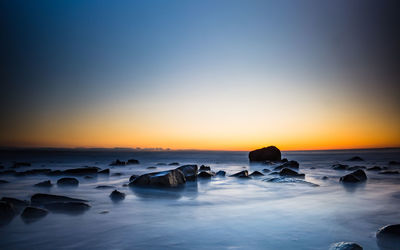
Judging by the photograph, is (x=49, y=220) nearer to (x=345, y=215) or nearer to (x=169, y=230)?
(x=169, y=230)

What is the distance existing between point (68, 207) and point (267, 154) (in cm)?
1922

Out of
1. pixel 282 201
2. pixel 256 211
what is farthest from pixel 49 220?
pixel 282 201

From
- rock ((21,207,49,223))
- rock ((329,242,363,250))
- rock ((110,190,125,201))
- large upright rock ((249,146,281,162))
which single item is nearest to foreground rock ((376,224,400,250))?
rock ((329,242,363,250))

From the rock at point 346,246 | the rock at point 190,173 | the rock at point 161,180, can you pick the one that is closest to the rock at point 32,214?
the rock at point 161,180

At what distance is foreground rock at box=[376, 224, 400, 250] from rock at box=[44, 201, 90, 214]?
3390mm

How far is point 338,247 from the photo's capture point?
1930 millimetres

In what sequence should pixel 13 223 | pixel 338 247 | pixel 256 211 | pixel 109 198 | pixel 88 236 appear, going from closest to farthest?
pixel 338 247
pixel 88 236
pixel 13 223
pixel 256 211
pixel 109 198

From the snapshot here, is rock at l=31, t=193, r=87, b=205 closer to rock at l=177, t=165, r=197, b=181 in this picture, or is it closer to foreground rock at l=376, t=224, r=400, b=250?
rock at l=177, t=165, r=197, b=181

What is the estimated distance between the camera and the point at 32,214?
9.76 ft

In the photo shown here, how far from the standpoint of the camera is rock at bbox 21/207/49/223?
113 inches

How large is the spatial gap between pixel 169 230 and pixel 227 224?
0.66m

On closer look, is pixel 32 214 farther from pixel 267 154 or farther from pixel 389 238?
pixel 267 154

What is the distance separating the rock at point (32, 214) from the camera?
2860 millimetres

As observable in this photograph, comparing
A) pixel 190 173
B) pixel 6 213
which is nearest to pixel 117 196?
pixel 6 213
